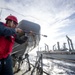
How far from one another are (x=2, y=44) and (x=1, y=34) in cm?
17

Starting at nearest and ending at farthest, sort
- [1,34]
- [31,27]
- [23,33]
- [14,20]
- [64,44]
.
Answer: [1,34]
[14,20]
[23,33]
[31,27]
[64,44]

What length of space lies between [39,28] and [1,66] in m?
4.84

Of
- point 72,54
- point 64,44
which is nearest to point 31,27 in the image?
point 72,54

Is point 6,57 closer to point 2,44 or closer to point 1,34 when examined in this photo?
point 2,44

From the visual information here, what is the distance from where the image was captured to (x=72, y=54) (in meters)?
33.4

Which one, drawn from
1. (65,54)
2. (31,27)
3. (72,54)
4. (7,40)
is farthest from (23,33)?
(65,54)

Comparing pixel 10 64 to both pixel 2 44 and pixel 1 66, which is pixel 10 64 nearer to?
pixel 1 66

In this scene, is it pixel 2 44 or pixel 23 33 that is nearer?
pixel 2 44

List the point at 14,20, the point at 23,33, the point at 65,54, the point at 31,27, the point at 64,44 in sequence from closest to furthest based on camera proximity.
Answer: the point at 14,20
the point at 23,33
the point at 31,27
the point at 65,54
the point at 64,44

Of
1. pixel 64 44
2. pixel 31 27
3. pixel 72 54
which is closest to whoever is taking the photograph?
pixel 31 27

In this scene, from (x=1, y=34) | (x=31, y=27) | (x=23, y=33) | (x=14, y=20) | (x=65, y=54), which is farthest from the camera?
(x=65, y=54)

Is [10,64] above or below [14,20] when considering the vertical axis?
below

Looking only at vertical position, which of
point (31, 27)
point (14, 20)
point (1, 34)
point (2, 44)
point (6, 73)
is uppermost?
point (31, 27)

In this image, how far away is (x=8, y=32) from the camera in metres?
2.00
